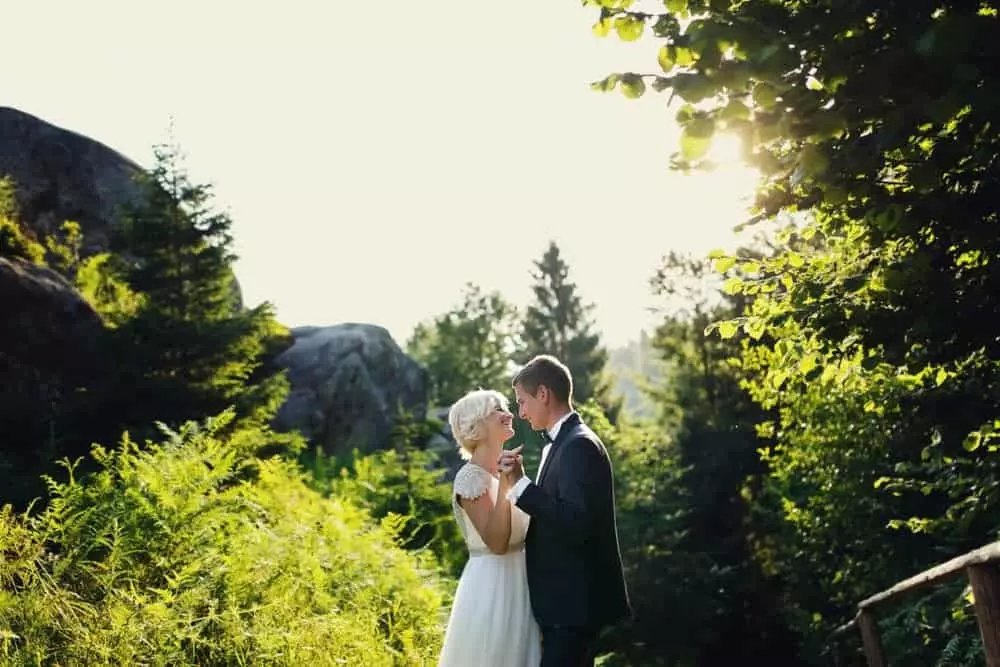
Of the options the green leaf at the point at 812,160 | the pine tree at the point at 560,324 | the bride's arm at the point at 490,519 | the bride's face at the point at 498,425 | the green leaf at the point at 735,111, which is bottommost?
the bride's arm at the point at 490,519

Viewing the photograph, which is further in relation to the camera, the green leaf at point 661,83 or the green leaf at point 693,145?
the green leaf at point 661,83

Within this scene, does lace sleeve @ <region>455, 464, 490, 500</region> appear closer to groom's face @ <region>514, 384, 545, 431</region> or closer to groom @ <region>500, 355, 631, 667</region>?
groom @ <region>500, 355, 631, 667</region>

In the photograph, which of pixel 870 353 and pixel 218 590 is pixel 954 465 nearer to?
pixel 870 353

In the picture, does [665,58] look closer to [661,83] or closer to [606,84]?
[661,83]

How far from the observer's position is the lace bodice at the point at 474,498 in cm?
454

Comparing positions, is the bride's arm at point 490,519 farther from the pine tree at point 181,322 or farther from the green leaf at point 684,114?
the pine tree at point 181,322

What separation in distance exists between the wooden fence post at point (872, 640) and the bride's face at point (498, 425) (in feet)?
15.4

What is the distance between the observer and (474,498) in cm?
453

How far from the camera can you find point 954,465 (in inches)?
267

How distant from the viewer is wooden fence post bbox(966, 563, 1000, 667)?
12.5 ft

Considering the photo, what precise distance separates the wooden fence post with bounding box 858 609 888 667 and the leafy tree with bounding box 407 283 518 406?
3918cm

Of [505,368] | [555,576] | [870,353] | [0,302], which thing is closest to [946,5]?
[870,353]

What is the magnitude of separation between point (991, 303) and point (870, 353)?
2.90ft

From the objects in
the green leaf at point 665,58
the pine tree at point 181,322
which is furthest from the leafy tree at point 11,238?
the green leaf at point 665,58
